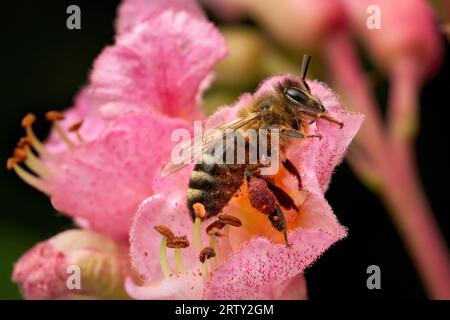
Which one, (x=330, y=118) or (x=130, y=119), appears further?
(x=130, y=119)

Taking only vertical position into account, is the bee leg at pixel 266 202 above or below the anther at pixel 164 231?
Answer: above

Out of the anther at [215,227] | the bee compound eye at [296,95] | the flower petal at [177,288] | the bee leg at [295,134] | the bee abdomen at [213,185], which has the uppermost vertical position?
the bee compound eye at [296,95]

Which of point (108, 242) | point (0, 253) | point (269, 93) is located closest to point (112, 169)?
point (108, 242)

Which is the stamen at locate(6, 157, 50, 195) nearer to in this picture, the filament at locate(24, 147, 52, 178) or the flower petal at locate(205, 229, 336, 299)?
the filament at locate(24, 147, 52, 178)

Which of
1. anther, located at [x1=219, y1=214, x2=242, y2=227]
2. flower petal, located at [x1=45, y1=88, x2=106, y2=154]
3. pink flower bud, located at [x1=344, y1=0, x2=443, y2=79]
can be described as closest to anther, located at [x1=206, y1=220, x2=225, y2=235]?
anther, located at [x1=219, y1=214, x2=242, y2=227]

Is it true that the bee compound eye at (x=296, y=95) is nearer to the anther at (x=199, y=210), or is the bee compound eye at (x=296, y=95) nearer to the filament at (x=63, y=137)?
the anther at (x=199, y=210)

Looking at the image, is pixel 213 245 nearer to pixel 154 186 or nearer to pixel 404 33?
pixel 154 186

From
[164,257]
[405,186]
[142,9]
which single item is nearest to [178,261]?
[164,257]

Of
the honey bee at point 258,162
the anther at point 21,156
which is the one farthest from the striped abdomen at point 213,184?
the anther at point 21,156
